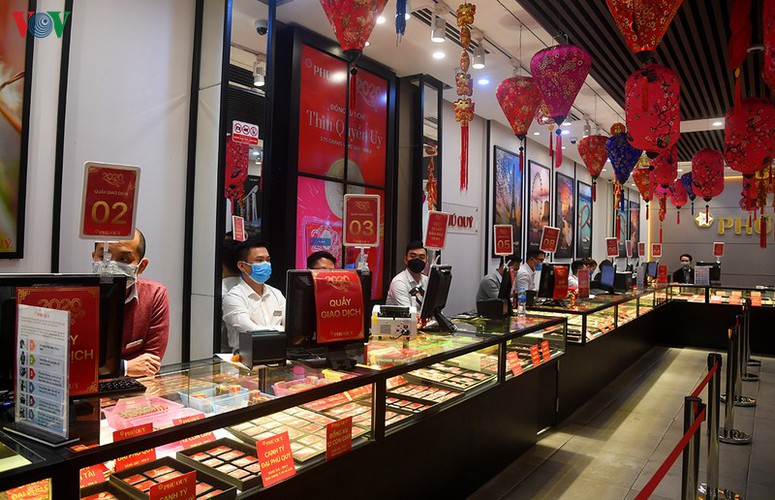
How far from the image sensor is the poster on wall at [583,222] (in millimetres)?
13719

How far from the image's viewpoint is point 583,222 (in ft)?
46.0

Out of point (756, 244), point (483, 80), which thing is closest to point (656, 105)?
point (483, 80)

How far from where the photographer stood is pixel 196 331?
416cm

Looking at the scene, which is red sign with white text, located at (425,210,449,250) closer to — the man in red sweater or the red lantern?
the man in red sweater

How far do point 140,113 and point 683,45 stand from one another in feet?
16.4

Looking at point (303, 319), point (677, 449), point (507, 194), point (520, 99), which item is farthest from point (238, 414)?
point (507, 194)

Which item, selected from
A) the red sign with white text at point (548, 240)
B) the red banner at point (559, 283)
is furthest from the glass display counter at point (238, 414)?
the red sign with white text at point (548, 240)

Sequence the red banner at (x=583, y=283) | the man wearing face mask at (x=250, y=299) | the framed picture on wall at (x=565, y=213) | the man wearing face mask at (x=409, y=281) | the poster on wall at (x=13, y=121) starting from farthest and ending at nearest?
the framed picture on wall at (x=565, y=213) < the red banner at (x=583, y=283) < the man wearing face mask at (x=409, y=281) < the man wearing face mask at (x=250, y=299) < the poster on wall at (x=13, y=121)

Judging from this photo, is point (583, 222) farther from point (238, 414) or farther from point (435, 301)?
point (238, 414)

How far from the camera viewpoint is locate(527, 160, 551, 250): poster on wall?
10.7 metres

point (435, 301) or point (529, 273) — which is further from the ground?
point (529, 273)

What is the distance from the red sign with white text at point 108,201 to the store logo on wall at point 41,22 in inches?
64.8

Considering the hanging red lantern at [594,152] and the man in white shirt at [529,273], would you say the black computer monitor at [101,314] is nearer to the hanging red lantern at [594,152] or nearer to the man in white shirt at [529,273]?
the hanging red lantern at [594,152]

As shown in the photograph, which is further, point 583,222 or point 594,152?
point 583,222
